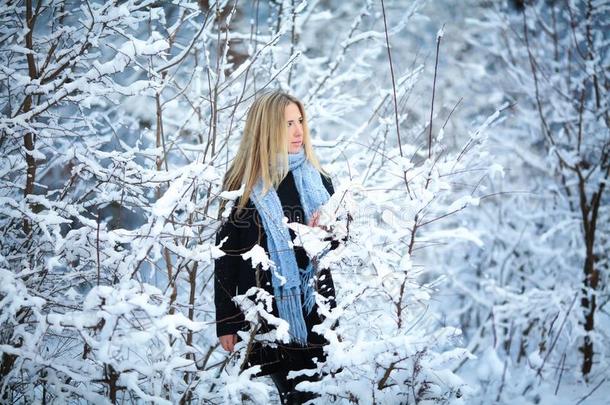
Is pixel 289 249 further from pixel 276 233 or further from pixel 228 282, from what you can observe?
pixel 228 282

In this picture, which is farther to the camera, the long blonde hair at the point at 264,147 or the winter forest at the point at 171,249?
the long blonde hair at the point at 264,147

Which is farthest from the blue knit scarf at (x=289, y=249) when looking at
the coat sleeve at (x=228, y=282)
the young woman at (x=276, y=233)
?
the coat sleeve at (x=228, y=282)

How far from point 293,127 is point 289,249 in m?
0.57

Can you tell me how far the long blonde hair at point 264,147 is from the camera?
225 centimetres

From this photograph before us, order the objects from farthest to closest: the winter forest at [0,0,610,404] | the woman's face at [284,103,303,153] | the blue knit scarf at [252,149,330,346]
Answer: the woman's face at [284,103,303,153]
the blue knit scarf at [252,149,330,346]
the winter forest at [0,0,610,404]

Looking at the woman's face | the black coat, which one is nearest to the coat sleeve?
the black coat

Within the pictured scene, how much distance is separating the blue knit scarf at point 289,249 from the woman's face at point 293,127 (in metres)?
0.06

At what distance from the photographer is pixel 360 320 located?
8.06 ft

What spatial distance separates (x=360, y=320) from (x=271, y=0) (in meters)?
2.45

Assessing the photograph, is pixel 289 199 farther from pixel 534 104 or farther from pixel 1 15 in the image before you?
pixel 534 104

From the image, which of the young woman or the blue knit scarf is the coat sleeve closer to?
the young woman

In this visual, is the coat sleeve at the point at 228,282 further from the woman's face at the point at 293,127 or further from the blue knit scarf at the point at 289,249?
the woman's face at the point at 293,127

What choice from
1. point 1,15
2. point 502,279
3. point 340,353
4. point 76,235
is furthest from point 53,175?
point 502,279

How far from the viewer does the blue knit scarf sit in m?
2.18
